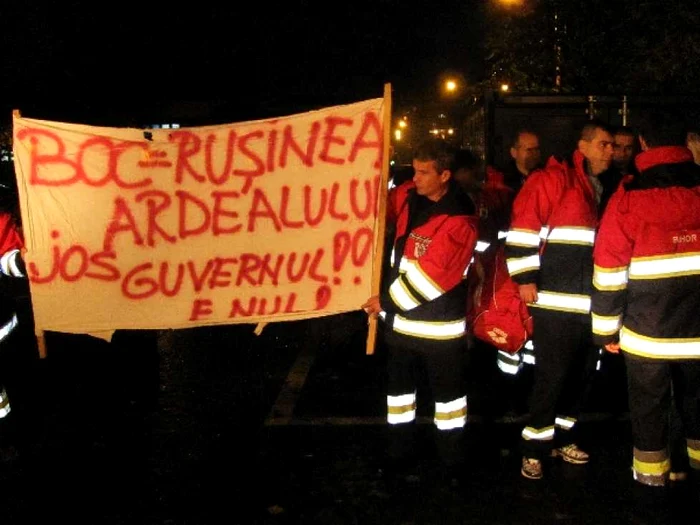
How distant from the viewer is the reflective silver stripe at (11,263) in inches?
173

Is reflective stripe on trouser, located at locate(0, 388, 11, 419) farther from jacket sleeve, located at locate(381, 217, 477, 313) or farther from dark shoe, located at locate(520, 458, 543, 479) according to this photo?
dark shoe, located at locate(520, 458, 543, 479)

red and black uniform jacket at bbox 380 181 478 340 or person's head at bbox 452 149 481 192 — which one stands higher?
person's head at bbox 452 149 481 192

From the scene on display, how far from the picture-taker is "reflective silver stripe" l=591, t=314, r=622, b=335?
155 inches

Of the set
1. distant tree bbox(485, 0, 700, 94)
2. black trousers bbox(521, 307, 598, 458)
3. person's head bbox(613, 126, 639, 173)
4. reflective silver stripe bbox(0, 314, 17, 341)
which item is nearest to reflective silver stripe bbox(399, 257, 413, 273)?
black trousers bbox(521, 307, 598, 458)

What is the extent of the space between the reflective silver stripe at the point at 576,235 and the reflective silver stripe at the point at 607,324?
0.44 meters

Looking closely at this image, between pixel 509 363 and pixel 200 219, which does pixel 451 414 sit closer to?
pixel 509 363

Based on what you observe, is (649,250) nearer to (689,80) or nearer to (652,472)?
(652,472)

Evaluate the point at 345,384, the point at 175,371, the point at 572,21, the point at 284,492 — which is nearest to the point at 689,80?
the point at 572,21

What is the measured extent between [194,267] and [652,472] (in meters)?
2.79

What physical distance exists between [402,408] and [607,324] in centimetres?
130

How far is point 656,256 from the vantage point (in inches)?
147

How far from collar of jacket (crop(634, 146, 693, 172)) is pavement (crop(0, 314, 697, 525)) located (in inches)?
71.8

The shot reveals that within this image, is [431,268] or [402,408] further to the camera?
[402,408]

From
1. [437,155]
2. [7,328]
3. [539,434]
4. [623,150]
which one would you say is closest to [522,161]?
[623,150]
